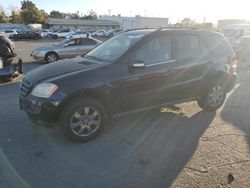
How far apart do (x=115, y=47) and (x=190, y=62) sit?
1.52 m

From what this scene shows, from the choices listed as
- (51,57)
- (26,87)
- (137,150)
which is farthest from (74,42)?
(137,150)

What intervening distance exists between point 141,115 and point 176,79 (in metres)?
1.10

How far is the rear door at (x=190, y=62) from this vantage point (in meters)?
5.46

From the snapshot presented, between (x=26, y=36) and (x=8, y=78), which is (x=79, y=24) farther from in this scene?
(x=8, y=78)

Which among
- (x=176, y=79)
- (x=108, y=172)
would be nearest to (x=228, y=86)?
(x=176, y=79)

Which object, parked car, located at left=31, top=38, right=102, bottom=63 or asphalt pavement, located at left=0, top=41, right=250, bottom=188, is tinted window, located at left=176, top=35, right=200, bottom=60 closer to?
asphalt pavement, located at left=0, top=41, right=250, bottom=188

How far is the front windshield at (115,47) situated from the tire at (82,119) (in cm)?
92

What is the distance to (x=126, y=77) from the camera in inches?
187

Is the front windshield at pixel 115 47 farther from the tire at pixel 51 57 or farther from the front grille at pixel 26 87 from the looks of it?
A: the tire at pixel 51 57

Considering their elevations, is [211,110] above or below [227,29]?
below

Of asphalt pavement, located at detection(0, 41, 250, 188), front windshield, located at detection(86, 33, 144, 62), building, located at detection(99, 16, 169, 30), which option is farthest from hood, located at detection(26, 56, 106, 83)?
building, located at detection(99, 16, 169, 30)

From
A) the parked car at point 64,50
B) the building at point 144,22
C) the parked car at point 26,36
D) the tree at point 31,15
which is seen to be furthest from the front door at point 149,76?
the tree at point 31,15

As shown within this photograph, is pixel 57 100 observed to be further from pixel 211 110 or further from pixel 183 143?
pixel 211 110

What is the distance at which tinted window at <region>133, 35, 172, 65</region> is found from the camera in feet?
16.4
